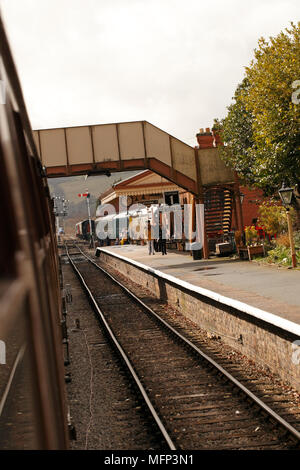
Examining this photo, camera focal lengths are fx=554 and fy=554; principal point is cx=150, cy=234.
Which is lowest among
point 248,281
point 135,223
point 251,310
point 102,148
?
point 248,281

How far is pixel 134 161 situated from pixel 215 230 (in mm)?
5722

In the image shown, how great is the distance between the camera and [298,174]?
66.6ft

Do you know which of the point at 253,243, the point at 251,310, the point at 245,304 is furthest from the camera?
the point at 253,243

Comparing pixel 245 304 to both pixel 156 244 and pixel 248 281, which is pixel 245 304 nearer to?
pixel 248 281

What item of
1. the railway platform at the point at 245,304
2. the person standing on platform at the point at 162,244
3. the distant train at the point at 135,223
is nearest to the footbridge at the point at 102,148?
the railway platform at the point at 245,304

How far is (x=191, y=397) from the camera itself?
321 inches

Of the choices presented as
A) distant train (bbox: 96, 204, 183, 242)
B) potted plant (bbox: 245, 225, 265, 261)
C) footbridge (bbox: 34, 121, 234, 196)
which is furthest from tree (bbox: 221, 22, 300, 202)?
distant train (bbox: 96, 204, 183, 242)

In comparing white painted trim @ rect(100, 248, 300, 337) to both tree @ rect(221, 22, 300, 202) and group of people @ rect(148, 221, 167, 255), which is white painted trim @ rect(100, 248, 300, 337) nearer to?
tree @ rect(221, 22, 300, 202)

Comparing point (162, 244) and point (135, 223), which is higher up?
point (135, 223)

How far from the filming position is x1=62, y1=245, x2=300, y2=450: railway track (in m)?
6.41

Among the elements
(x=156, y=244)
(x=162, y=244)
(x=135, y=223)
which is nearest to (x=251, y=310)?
(x=162, y=244)

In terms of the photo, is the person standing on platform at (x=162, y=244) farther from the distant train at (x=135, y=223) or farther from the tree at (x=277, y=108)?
the tree at (x=277, y=108)

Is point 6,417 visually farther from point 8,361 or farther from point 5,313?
point 5,313

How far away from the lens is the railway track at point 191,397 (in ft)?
21.0
